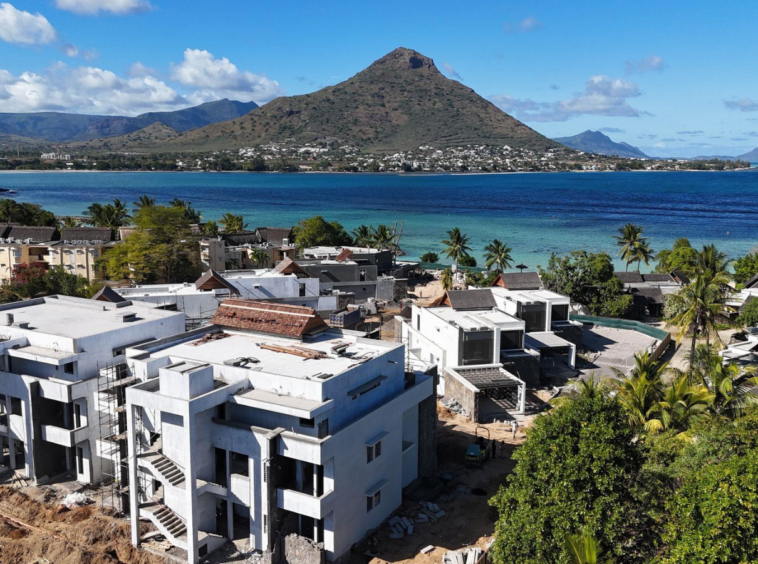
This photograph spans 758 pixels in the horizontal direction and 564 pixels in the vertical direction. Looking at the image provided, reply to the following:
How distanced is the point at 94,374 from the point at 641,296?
50380mm

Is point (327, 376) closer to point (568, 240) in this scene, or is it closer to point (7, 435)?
point (7, 435)

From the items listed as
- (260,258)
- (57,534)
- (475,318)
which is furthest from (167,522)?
(260,258)

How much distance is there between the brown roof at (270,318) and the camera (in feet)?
92.3

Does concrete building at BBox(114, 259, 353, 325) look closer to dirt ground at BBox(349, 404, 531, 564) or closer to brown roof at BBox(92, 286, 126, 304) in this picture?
brown roof at BBox(92, 286, 126, 304)

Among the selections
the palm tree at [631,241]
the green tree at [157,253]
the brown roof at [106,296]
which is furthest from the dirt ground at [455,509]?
the palm tree at [631,241]

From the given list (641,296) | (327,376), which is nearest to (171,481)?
(327,376)

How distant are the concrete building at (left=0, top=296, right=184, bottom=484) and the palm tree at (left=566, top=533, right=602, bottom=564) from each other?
17.2 meters

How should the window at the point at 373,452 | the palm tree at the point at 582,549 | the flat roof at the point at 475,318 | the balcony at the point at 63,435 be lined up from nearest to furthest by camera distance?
the palm tree at the point at 582,549, the window at the point at 373,452, the balcony at the point at 63,435, the flat roof at the point at 475,318

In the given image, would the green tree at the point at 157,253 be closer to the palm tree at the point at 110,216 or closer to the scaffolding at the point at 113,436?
the palm tree at the point at 110,216

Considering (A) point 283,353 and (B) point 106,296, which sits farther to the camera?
(B) point 106,296

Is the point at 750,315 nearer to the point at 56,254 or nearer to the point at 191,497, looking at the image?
the point at 191,497

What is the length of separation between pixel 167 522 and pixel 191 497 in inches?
89.7

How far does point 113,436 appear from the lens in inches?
984

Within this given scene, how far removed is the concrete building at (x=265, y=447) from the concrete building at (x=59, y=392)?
7.83 feet
